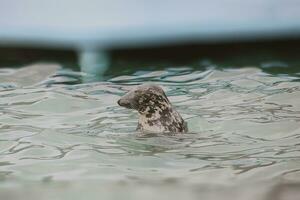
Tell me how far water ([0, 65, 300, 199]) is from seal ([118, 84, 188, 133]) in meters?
0.07

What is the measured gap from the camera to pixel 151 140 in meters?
2.53

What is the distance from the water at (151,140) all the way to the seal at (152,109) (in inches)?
2.7

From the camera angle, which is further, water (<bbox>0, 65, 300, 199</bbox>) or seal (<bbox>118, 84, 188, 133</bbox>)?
seal (<bbox>118, 84, 188, 133</bbox>)

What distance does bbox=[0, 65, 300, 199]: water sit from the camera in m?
1.25

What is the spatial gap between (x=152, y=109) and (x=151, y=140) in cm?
31

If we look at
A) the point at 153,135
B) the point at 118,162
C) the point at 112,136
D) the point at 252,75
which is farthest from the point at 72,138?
the point at 252,75

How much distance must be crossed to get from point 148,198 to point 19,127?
5.55ft

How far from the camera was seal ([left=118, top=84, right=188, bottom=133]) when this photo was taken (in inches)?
109

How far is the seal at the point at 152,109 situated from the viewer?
9.08 feet

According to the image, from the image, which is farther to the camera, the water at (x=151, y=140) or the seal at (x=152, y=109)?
the seal at (x=152, y=109)

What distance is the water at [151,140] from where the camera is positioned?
1249 millimetres

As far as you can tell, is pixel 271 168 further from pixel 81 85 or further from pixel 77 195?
pixel 81 85

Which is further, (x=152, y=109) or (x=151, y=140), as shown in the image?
(x=152, y=109)

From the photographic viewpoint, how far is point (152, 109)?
281 centimetres
